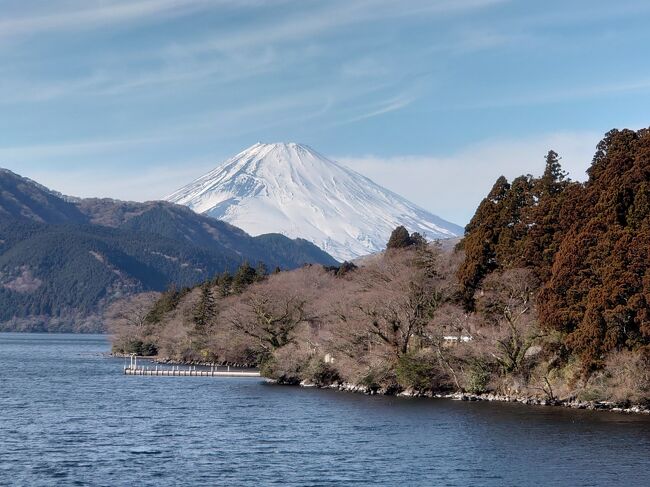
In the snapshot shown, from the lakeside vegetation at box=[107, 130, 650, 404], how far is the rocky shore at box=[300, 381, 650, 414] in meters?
0.36

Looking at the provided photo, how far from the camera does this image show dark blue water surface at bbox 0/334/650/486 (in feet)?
85.1

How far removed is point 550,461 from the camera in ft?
93.3

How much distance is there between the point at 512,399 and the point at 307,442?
15.2 meters

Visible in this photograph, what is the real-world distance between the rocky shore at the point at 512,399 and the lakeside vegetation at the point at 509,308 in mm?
357

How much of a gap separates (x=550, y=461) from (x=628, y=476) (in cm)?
282

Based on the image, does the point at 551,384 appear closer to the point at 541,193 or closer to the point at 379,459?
the point at 541,193

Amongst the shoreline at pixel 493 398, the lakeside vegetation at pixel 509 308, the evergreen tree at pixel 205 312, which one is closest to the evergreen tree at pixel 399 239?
the lakeside vegetation at pixel 509 308

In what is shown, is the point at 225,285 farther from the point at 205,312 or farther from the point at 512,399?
the point at 512,399

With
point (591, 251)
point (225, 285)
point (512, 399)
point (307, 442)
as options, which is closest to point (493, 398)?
point (512, 399)

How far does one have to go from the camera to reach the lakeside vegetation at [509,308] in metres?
38.7

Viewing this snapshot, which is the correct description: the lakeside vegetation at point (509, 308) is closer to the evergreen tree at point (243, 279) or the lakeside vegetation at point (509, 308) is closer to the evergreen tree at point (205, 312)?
the evergreen tree at point (205, 312)

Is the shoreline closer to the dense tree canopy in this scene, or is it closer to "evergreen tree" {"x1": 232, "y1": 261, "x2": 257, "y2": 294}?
the dense tree canopy

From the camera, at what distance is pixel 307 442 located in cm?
3206

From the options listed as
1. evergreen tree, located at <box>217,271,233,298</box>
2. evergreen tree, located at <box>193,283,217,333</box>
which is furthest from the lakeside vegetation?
evergreen tree, located at <box>217,271,233,298</box>
